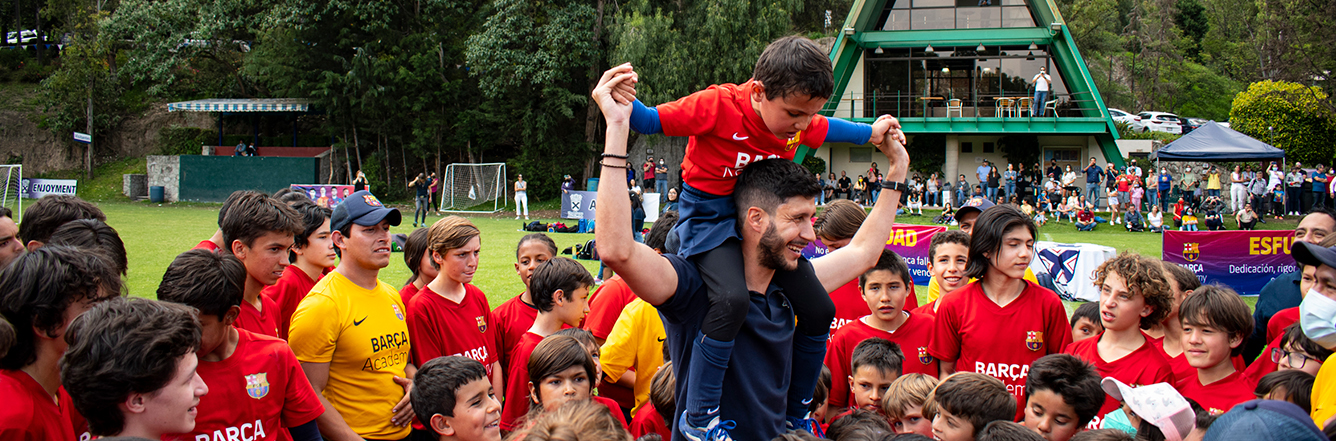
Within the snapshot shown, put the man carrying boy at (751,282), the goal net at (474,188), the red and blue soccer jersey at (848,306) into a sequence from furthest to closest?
1. the goal net at (474,188)
2. the red and blue soccer jersey at (848,306)
3. the man carrying boy at (751,282)

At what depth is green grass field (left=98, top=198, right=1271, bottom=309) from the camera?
40.3 ft

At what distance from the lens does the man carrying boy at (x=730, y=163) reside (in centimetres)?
254

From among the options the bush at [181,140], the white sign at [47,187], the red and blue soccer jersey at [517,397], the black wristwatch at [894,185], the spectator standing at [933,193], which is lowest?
Result: the red and blue soccer jersey at [517,397]

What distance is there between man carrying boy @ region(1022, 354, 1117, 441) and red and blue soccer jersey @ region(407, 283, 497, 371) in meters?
2.94

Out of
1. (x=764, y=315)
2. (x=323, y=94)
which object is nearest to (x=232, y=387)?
(x=764, y=315)

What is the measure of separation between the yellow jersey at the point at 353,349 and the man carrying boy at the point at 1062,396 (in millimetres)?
3017

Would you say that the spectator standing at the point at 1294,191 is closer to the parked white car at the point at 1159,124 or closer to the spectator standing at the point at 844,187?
the parked white car at the point at 1159,124

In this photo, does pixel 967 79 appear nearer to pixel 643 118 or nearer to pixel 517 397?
pixel 517 397

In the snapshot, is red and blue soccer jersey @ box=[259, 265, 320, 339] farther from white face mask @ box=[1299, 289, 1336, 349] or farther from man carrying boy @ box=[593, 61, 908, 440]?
white face mask @ box=[1299, 289, 1336, 349]

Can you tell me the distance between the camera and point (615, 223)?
2.37m

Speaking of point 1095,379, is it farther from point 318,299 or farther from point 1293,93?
point 1293,93

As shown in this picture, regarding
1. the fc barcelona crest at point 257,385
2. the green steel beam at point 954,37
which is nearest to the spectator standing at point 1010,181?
the green steel beam at point 954,37

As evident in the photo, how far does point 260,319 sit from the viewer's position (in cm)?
390

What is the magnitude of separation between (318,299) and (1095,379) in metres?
3.60
